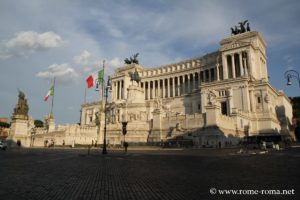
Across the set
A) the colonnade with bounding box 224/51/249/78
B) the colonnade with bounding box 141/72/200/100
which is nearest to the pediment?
the colonnade with bounding box 224/51/249/78

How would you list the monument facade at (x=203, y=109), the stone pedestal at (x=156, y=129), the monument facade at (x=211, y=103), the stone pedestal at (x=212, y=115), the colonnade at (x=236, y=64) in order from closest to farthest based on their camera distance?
the stone pedestal at (x=212, y=115) < the monument facade at (x=203, y=109) < the monument facade at (x=211, y=103) < the stone pedestal at (x=156, y=129) < the colonnade at (x=236, y=64)

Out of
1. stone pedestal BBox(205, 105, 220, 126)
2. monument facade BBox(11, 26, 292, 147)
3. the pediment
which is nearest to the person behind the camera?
stone pedestal BBox(205, 105, 220, 126)

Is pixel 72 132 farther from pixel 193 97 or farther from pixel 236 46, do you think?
pixel 236 46

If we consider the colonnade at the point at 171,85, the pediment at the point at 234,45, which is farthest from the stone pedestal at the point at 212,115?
the colonnade at the point at 171,85

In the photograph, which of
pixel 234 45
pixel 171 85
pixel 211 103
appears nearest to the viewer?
pixel 211 103

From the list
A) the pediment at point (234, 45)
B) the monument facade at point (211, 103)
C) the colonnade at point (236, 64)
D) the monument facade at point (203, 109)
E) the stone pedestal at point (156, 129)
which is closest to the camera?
the monument facade at point (203, 109)

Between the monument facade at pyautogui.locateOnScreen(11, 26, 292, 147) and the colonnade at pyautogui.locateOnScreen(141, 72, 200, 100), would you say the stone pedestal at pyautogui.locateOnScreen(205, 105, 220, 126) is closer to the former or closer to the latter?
the monument facade at pyautogui.locateOnScreen(11, 26, 292, 147)

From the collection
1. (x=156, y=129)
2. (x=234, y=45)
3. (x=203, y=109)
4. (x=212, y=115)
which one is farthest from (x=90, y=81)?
(x=234, y=45)

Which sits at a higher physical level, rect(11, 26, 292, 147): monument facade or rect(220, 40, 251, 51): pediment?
rect(220, 40, 251, 51): pediment

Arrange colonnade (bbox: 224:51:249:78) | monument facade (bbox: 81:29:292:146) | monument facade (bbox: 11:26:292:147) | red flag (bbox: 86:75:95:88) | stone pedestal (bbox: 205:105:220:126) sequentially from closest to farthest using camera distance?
stone pedestal (bbox: 205:105:220:126) < monument facade (bbox: 11:26:292:147) < monument facade (bbox: 81:29:292:146) < red flag (bbox: 86:75:95:88) < colonnade (bbox: 224:51:249:78)

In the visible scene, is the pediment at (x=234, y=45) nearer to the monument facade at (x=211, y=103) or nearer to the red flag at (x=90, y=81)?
the monument facade at (x=211, y=103)

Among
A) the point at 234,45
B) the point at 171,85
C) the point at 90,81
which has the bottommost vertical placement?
the point at 90,81

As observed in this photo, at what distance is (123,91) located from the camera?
99.8 m

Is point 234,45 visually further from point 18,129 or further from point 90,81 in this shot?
point 18,129
